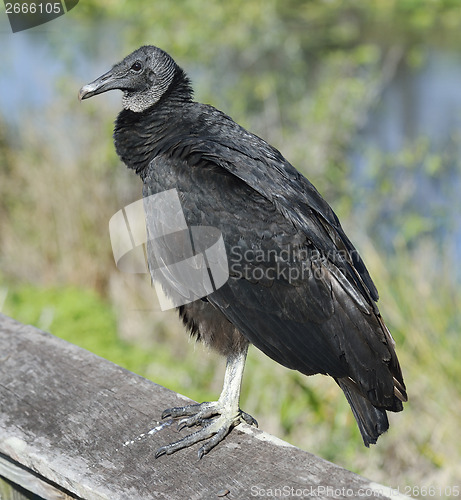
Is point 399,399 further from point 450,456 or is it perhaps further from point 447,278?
point 447,278

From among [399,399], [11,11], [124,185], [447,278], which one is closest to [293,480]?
[399,399]

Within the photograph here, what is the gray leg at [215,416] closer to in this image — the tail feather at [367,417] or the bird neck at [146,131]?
the tail feather at [367,417]

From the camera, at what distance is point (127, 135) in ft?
7.92

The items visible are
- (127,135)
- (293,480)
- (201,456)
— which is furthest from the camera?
(127,135)

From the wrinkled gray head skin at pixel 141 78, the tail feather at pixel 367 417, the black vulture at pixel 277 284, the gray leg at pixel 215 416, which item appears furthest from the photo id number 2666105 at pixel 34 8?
the tail feather at pixel 367 417

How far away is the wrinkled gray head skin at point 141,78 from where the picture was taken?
2475 millimetres

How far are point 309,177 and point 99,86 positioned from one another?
337cm

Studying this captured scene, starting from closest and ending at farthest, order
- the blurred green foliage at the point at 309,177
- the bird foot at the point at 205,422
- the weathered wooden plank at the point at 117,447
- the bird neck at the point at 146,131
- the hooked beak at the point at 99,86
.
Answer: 1. the weathered wooden plank at the point at 117,447
2. the bird foot at the point at 205,422
3. the bird neck at the point at 146,131
4. the hooked beak at the point at 99,86
5. the blurred green foliage at the point at 309,177

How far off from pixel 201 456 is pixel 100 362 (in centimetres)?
47

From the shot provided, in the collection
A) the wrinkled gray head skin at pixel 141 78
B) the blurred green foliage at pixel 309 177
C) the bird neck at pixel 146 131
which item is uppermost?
the wrinkled gray head skin at pixel 141 78

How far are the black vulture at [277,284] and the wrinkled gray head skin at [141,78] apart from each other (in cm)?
40

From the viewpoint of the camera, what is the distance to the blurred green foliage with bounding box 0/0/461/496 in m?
3.71

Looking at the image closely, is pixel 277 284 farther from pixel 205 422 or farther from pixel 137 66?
pixel 137 66

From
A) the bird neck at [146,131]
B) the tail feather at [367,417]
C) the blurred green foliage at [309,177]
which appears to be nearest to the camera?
the tail feather at [367,417]
